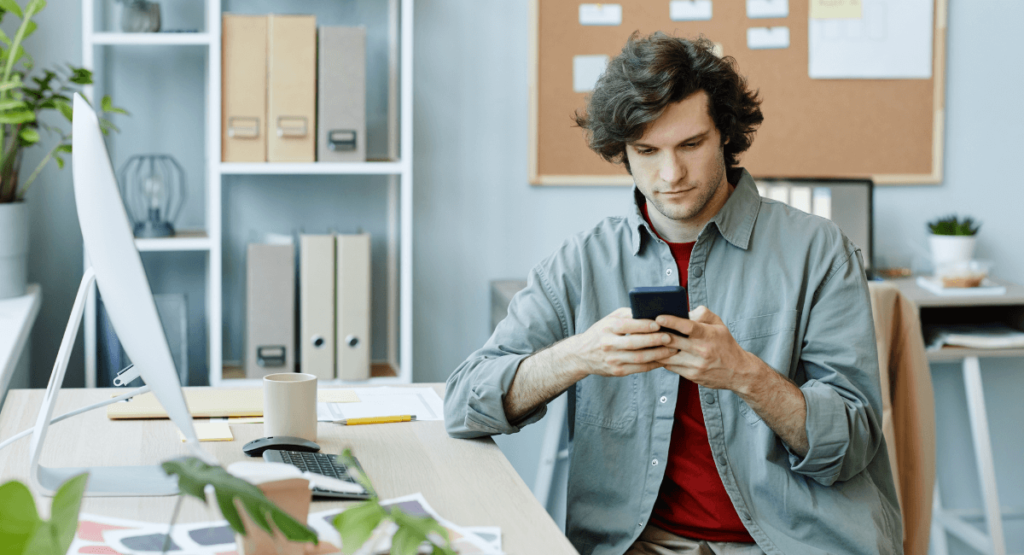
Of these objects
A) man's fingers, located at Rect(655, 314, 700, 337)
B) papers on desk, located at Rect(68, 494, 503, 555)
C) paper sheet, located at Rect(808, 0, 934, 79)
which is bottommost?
papers on desk, located at Rect(68, 494, 503, 555)

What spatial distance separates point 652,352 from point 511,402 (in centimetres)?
24

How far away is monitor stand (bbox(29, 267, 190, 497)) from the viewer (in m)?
0.98

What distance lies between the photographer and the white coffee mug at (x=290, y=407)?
4.00 ft

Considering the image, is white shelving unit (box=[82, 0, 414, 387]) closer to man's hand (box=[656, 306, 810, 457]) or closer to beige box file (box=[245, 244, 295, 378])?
beige box file (box=[245, 244, 295, 378])

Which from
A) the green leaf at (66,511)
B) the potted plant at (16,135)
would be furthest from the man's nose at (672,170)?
the potted plant at (16,135)

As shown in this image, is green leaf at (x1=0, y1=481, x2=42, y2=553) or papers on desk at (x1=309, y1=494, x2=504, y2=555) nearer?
green leaf at (x1=0, y1=481, x2=42, y2=553)

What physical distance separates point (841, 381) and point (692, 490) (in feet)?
0.85

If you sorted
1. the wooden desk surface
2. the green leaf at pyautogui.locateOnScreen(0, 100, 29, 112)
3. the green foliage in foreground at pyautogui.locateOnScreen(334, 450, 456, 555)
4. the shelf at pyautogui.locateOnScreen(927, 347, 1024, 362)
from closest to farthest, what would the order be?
the green foliage in foreground at pyautogui.locateOnScreen(334, 450, 456, 555) < the wooden desk surface < the green leaf at pyautogui.locateOnScreen(0, 100, 29, 112) < the shelf at pyautogui.locateOnScreen(927, 347, 1024, 362)

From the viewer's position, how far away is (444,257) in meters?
2.71

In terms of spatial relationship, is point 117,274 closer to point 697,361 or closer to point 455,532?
point 455,532

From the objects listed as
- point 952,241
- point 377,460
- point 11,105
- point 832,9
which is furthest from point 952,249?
point 11,105

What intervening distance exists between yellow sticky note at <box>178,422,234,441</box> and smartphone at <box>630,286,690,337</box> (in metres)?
0.60

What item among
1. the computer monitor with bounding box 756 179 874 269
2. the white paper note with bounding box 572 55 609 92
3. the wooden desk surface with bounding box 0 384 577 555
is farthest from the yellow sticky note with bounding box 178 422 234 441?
the computer monitor with bounding box 756 179 874 269

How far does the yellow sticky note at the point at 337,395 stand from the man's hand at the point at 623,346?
48cm
